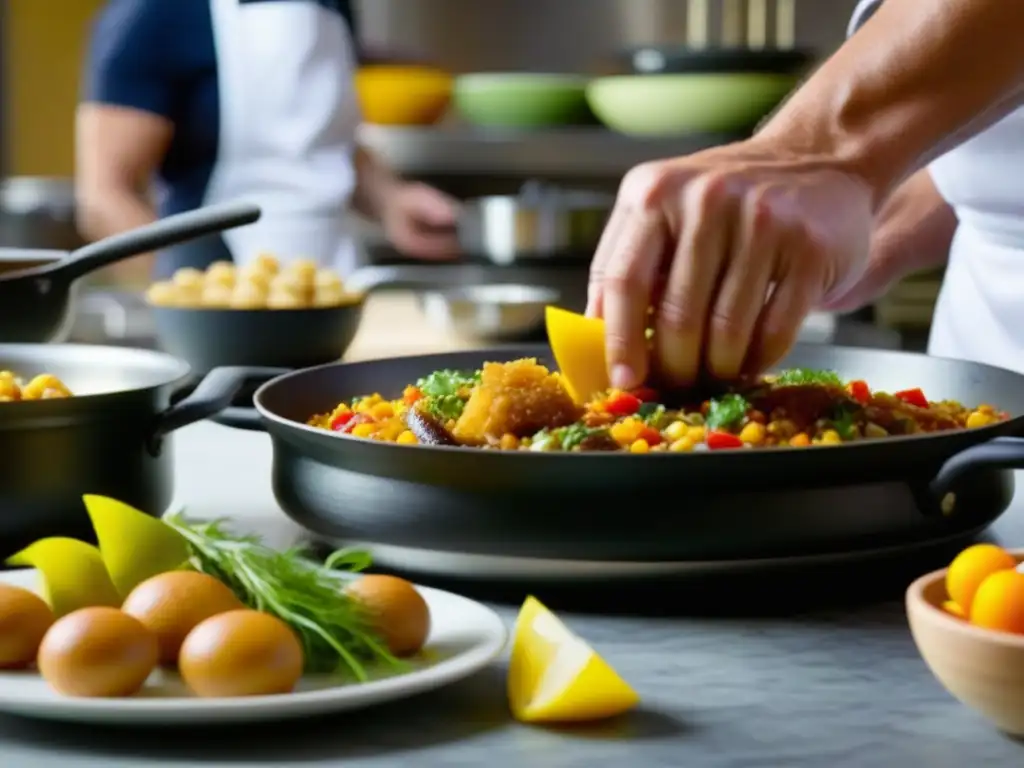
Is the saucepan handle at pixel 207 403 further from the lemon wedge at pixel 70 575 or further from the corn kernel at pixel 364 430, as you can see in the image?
the lemon wedge at pixel 70 575

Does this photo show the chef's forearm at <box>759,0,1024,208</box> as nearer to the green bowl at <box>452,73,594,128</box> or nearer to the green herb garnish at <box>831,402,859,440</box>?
the green herb garnish at <box>831,402,859,440</box>

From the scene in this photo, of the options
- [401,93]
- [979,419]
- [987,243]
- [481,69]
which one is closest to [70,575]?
[979,419]

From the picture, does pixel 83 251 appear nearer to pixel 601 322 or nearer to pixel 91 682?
pixel 601 322

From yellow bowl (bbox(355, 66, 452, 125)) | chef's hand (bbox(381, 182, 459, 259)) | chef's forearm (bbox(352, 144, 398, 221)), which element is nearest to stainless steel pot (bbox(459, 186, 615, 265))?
chef's hand (bbox(381, 182, 459, 259))

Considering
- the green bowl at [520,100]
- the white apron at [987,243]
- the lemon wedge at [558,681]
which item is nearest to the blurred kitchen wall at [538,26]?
the green bowl at [520,100]

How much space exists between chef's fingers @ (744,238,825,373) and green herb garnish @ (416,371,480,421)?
242 mm

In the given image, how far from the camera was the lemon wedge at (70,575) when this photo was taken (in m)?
0.92

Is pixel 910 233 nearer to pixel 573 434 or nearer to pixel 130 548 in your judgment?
pixel 573 434

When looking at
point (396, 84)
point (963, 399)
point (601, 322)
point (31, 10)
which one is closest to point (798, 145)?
point (601, 322)

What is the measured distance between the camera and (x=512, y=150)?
4609mm

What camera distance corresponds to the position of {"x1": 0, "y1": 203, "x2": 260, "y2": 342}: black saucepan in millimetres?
1567

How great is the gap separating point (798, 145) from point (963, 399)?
1.07 feet

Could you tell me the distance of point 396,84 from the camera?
→ 15.2 ft

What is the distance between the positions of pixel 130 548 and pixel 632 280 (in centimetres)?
43
